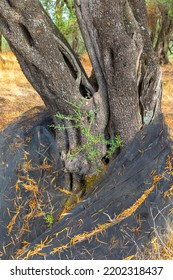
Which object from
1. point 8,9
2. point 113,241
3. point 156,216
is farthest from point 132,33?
point 113,241

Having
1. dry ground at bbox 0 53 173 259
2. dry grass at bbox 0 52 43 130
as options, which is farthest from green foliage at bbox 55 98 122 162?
dry grass at bbox 0 52 43 130

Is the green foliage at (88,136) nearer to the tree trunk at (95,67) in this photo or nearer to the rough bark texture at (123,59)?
the tree trunk at (95,67)

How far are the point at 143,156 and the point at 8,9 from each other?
177cm

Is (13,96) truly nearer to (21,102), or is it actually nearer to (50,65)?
(21,102)

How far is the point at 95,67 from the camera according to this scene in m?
3.42

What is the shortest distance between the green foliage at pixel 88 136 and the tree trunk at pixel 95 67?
2cm

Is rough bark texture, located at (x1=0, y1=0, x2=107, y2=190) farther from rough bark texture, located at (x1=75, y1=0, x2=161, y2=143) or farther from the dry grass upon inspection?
the dry grass

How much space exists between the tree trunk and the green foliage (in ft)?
0.07

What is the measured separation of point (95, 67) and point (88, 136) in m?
0.73

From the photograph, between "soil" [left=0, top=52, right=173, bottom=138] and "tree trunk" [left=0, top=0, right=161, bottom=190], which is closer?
"tree trunk" [left=0, top=0, right=161, bottom=190]

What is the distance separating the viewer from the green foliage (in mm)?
3254

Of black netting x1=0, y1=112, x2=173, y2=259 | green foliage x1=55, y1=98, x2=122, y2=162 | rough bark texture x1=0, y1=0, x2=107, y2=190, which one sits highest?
rough bark texture x1=0, y1=0, x2=107, y2=190

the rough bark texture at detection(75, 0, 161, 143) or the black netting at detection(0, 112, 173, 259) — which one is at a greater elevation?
the rough bark texture at detection(75, 0, 161, 143)

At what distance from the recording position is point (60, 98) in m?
3.27
